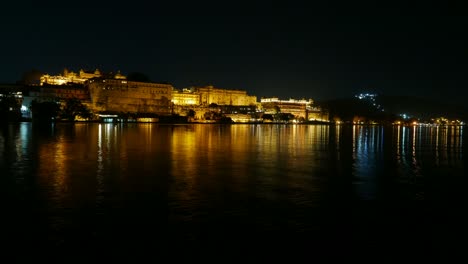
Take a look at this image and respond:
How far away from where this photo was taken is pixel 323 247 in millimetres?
6973

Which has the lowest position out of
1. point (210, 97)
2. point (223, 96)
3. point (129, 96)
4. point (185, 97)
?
point (129, 96)

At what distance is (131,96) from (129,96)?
1.62 feet

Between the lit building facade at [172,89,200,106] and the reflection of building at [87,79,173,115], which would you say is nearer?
the reflection of building at [87,79,173,115]

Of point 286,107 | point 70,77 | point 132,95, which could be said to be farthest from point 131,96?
point 286,107

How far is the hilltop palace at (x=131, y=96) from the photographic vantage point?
82.1 metres

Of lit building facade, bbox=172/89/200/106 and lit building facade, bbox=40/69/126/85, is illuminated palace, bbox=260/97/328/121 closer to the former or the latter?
lit building facade, bbox=172/89/200/106

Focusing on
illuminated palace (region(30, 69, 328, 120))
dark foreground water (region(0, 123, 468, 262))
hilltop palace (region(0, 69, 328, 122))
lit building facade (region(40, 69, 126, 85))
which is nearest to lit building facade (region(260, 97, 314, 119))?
hilltop palace (region(0, 69, 328, 122))

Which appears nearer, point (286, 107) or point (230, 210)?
point (230, 210)

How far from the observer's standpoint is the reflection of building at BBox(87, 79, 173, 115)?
89.0 metres

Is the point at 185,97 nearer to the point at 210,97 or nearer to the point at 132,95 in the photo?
the point at 210,97

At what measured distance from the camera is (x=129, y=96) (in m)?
93.9

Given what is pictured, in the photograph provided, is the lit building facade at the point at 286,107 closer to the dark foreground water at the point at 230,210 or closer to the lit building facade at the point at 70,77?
the lit building facade at the point at 70,77

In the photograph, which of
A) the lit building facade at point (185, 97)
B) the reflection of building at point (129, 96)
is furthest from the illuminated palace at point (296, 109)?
the reflection of building at point (129, 96)

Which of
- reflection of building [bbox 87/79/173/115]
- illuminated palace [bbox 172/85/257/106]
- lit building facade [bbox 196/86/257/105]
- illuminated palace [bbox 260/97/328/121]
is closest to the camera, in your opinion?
reflection of building [bbox 87/79/173/115]
